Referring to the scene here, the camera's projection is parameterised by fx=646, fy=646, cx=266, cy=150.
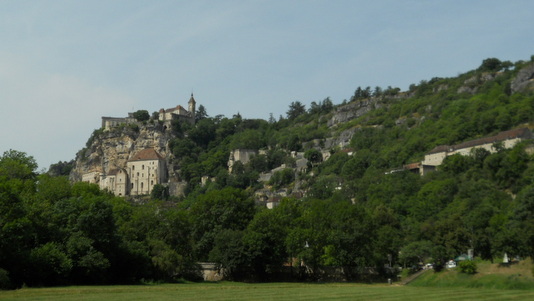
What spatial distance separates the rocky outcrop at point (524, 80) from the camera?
527 ft

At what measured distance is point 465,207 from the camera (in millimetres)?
86312

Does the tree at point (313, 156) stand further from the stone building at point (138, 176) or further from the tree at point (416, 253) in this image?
the tree at point (416, 253)

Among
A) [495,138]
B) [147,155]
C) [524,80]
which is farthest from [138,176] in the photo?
[524,80]

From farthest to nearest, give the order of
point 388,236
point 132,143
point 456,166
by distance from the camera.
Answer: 1. point 132,143
2. point 456,166
3. point 388,236

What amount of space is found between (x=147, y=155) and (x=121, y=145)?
12270 mm

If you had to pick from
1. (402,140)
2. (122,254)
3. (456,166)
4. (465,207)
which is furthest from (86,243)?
(402,140)

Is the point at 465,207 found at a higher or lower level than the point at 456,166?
lower

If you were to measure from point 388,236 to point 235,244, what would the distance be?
59.8ft

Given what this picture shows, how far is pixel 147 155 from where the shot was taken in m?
179

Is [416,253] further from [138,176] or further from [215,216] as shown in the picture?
[138,176]

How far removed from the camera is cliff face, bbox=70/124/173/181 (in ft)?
611

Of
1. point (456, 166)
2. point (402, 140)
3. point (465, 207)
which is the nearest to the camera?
point (465, 207)

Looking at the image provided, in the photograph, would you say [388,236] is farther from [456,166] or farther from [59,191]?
[456,166]

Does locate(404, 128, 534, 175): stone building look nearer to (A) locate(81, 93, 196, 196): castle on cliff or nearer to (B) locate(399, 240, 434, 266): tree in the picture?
(B) locate(399, 240, 434, 266): tree
